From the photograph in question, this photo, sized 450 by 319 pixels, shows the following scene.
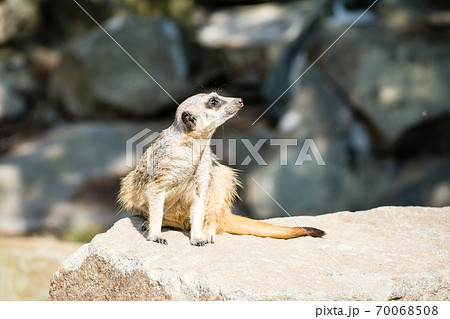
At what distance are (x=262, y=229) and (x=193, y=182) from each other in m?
0.53

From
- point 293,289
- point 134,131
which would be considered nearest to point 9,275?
point 134,131

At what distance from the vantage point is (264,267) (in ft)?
9.04

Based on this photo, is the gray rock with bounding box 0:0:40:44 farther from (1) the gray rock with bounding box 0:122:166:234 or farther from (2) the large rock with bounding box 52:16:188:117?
(1) the gray rock with bounding box 0:122:166:234

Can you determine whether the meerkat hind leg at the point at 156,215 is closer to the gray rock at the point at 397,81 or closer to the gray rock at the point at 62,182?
the gray rock at the point at 397,81

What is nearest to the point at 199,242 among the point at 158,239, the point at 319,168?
the point at 158,239

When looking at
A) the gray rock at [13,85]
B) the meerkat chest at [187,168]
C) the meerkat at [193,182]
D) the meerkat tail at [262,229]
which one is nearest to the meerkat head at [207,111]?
the meerkat at [193,182]

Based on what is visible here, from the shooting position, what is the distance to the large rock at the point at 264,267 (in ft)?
8.52

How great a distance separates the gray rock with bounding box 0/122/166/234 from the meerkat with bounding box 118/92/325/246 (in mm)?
5181

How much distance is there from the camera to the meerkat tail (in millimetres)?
3312

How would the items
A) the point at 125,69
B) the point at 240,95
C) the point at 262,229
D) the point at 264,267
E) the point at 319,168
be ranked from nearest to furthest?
the point at 264,267 → the point at 262,229 → the point at 319,168 → the point at 125,69 → the point at 240,95

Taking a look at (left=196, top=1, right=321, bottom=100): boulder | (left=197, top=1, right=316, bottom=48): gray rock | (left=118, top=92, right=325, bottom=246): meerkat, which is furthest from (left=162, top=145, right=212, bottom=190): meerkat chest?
(left=197, top=1, right=316, bottom=48): gray rock

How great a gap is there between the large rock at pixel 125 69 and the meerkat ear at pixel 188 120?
22.2ft
